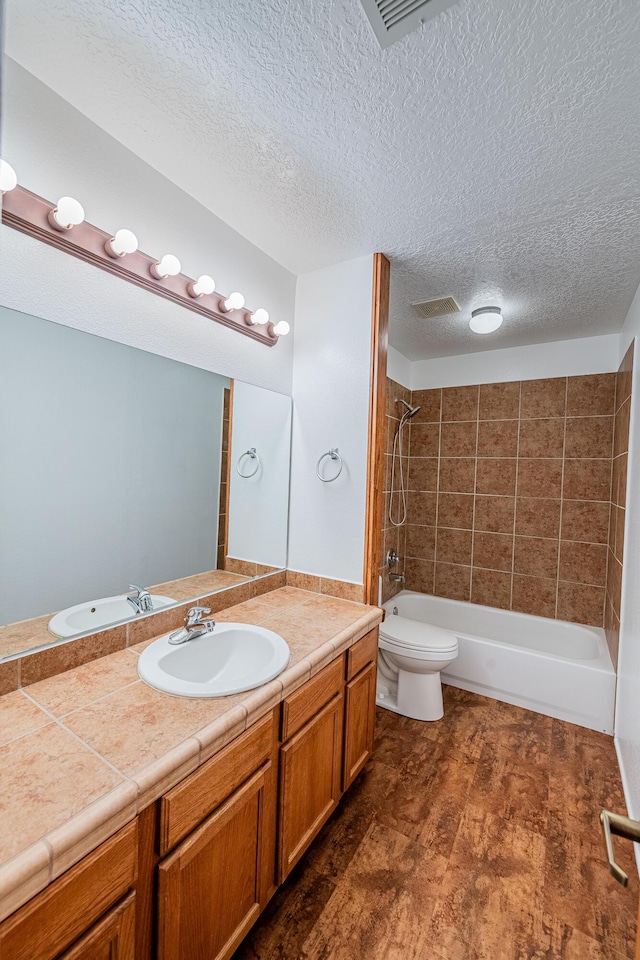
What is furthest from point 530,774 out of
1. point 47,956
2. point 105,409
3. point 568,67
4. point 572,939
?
point 568,67

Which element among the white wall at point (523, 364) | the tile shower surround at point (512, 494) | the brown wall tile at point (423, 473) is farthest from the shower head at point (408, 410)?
the brown wall tile at point (423, 473)

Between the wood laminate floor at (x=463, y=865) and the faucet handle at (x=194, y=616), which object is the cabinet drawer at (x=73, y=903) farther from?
the wood laminate floor at (x=463, y=865)

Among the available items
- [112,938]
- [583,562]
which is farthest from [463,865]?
[583,562]

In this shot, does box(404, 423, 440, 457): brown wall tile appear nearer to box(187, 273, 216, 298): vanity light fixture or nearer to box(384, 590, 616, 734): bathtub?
box(384, 590, 616, 734): bathtub

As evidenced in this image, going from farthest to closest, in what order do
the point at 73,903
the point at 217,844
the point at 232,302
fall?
the point at 232,302 → the point at 217,844 → the point at 73,903

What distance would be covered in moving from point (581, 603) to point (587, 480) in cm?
86

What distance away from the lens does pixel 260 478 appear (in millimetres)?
2092

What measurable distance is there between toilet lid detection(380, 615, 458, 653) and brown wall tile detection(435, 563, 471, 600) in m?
0.79

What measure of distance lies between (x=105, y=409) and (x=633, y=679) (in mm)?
2442

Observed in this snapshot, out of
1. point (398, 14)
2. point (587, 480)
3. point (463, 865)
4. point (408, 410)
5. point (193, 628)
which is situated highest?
point (398, 14)

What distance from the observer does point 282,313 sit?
2.14 metres

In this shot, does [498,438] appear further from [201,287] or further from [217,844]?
[217,844]

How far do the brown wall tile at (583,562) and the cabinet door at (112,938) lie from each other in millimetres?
2997

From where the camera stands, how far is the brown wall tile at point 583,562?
2807mm
